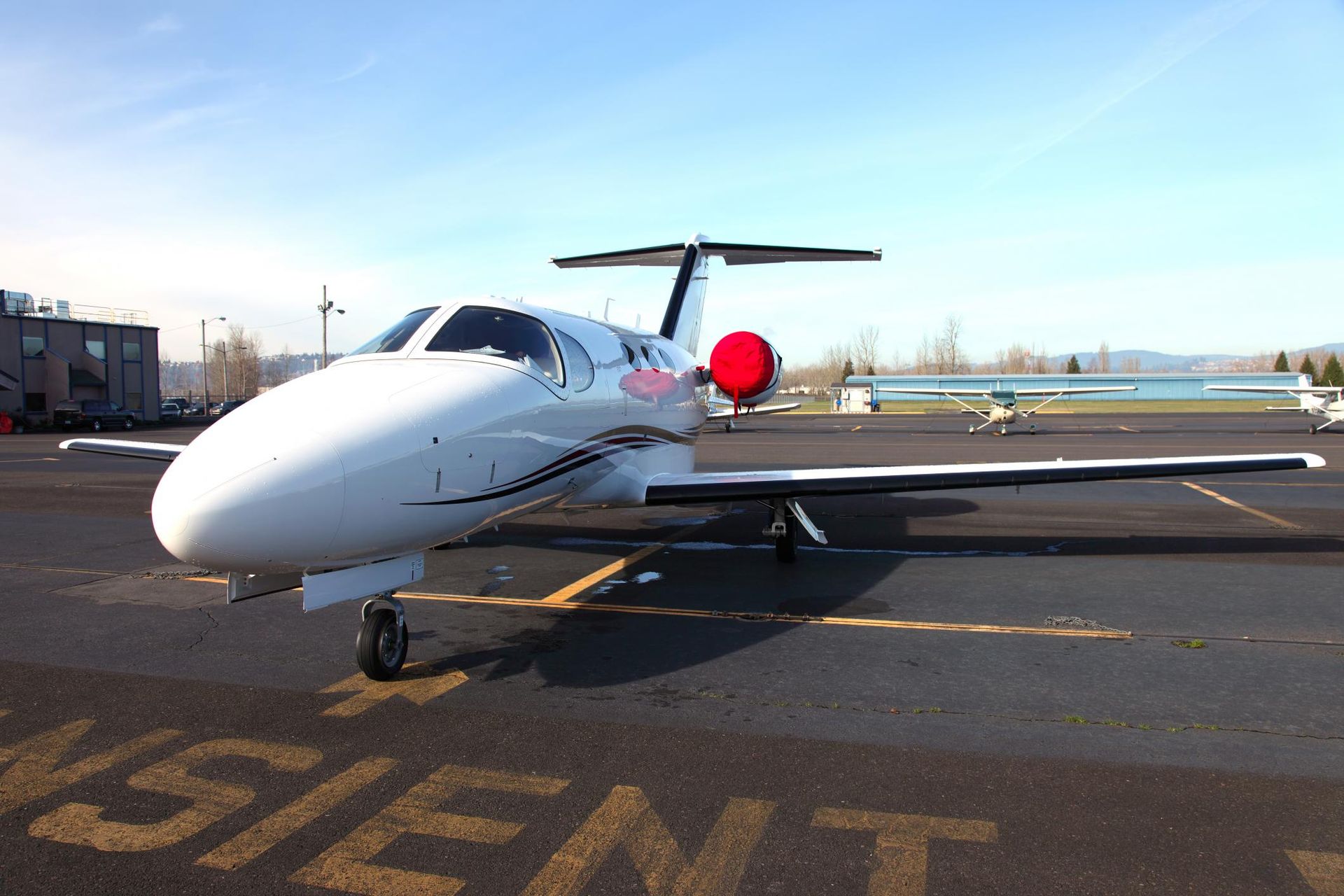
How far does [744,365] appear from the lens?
955 centimetres

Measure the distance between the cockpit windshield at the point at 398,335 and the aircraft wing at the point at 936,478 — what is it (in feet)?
10.4

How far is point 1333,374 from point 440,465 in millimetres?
97811

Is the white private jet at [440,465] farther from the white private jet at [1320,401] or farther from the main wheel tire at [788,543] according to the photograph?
the white private jet at [1320,401]

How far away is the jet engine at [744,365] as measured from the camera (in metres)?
9.51

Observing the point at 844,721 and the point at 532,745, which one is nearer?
the point at 532,745

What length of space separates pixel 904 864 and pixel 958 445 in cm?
2652

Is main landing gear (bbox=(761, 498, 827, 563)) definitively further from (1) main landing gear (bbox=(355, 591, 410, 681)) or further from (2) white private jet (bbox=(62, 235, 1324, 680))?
(1) main landing gear (bbox=(355, 591, 410, 681))

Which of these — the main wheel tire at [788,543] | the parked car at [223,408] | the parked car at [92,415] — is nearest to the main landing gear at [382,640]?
the main wheel tire at [788,543]

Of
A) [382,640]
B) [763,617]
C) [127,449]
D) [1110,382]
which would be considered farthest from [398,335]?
[1110,382]

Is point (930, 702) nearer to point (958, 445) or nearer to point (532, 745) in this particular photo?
point (532, 745)

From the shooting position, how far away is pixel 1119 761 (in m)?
4.12

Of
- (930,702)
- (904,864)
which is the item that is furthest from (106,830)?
(930,702)

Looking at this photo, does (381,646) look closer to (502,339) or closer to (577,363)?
(502,339)

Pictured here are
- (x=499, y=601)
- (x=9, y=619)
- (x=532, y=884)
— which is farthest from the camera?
(x=499, y=601)
